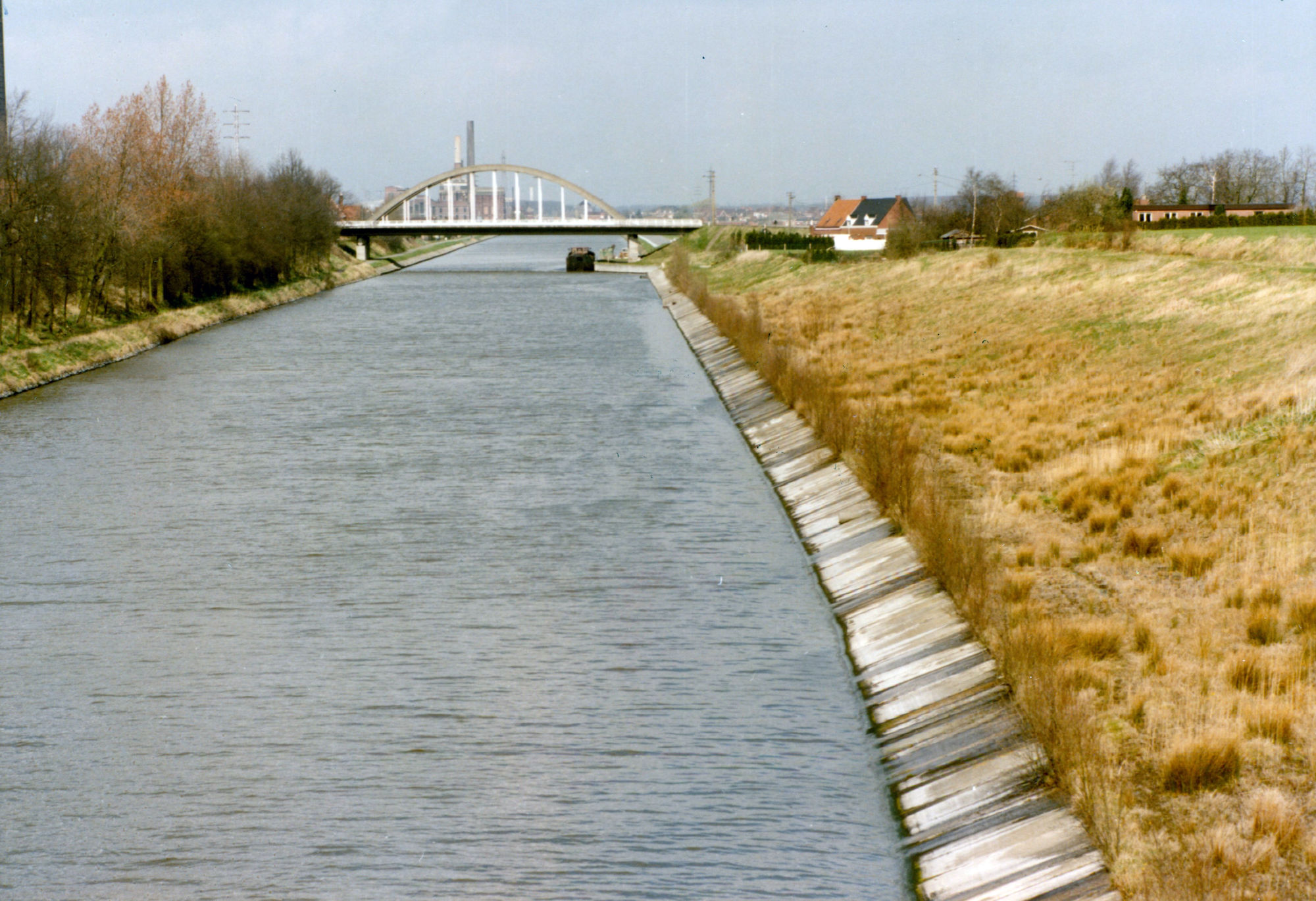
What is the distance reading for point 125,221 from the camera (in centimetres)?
6128

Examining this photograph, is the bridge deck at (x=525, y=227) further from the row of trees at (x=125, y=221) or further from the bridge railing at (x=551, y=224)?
the row of trees at (x=125, y=221)

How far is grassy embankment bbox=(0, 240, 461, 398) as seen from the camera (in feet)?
158

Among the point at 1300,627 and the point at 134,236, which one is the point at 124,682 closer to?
the point at 1300,627

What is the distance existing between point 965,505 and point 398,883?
43.2 feet

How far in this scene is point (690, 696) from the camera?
17.3 meters

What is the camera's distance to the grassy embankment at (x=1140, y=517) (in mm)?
11461

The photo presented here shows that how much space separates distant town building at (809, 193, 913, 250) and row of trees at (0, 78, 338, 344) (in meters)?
80.1

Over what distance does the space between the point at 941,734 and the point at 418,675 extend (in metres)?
6.67

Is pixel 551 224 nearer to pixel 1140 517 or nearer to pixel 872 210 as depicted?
pixel 872 210

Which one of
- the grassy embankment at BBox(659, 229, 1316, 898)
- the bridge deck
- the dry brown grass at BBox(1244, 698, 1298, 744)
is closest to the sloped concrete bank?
the grassy embankment at BBox(659, 229, 1316, 898)

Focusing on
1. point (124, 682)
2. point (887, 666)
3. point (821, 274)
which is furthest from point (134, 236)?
point (887, 666)

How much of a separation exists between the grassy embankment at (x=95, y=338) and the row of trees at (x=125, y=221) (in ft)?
2.43

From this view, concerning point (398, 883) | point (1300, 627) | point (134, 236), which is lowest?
point (398, 883)

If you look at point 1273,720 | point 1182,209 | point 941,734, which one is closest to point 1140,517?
point 941,734
